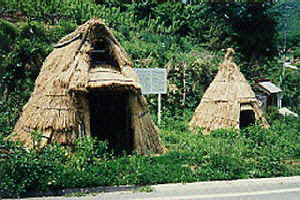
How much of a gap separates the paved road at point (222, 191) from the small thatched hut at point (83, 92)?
6.63ft

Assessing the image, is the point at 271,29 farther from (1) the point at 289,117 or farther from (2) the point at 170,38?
(1) the point at 289,117

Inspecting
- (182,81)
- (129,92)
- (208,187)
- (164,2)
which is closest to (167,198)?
(208,187)

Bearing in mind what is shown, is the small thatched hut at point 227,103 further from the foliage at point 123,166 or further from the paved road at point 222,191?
the paved road at point 222,191

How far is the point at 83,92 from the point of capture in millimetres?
6793

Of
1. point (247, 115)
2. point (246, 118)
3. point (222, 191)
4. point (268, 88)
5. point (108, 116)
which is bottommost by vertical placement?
point (222, 191)

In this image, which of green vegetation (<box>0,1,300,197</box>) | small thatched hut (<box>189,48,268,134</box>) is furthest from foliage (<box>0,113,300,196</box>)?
small thatched hut (<box>189,48,268,134</box>)

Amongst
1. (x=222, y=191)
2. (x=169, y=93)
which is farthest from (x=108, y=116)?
(x=169, y=93)

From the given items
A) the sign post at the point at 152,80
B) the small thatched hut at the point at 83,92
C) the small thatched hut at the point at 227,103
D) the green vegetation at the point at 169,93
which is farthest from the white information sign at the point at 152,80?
the small thatched hut at the point at 83,92

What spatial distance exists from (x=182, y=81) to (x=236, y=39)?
9.59m

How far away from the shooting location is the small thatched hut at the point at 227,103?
428 inches

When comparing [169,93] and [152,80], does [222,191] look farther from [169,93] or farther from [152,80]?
[169,93]

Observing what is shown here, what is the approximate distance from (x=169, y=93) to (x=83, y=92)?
800 centimetres

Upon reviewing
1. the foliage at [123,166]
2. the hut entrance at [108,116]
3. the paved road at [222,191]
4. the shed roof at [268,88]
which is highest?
the shed roof at [268,88]

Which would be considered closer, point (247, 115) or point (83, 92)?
point (83, 92)
